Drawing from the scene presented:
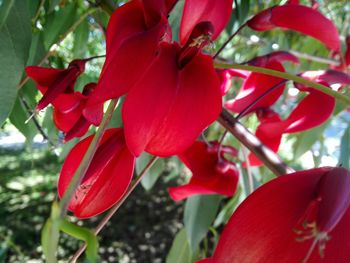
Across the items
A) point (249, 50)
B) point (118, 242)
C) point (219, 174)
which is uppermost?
point (219, 174)

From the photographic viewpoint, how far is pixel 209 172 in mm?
538

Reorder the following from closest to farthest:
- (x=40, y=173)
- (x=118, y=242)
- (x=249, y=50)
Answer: (x=249, y=50) → (x=118, y=242) → (x=40, y=173)

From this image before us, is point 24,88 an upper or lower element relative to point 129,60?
lower

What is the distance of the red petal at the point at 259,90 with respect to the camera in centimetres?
53

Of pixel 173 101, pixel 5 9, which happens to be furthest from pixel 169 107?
pixel 5 9

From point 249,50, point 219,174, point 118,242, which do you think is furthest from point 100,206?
point 118,242

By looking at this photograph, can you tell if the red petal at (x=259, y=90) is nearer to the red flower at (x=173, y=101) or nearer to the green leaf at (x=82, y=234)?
the red flower at (x=173, y=101)

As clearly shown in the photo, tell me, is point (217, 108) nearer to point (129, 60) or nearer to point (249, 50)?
point (129, 60)

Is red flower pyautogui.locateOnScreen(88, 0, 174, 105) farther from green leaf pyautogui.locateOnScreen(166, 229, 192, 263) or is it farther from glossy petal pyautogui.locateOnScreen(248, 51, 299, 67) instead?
green leaf pyautogui.locateOnScreen(166, 229, 192, 263)

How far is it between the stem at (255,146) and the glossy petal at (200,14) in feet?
0.36

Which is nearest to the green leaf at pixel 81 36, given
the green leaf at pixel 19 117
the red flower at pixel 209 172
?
the green leaf at pixel 19 117

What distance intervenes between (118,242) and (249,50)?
1.33 meters

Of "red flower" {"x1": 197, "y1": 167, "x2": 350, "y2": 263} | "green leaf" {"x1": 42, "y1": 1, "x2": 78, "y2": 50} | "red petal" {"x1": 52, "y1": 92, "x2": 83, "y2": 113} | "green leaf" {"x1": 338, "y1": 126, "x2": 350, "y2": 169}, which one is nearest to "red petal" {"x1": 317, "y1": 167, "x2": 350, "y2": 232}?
"red flower" {"x1": 197, "y1": 167, "x2": 350, "y2": 263}

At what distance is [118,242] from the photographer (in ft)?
8.02
